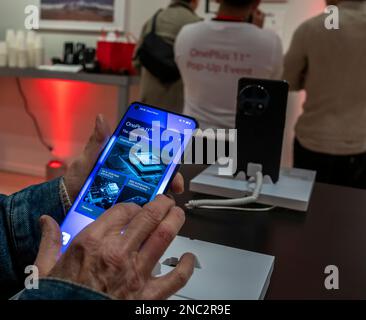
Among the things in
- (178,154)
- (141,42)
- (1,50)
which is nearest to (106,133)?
(178,154)

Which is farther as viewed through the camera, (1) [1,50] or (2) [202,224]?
(1) [1,50]

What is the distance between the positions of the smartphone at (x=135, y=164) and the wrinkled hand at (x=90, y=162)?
1.2 inches

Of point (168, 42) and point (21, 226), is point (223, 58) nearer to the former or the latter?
point (168, 42)

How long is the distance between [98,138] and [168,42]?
1283 millimetres

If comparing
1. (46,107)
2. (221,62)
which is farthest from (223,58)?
(46,107)

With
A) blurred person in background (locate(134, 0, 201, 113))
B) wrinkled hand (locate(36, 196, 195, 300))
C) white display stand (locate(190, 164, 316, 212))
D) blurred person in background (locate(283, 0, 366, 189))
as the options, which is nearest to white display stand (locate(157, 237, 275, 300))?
wrinkled hand (locate(36, 196, 195, 300))

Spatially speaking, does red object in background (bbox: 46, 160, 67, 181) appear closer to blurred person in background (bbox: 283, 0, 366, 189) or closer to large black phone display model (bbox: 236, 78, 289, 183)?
blurred person in background (bbox: 283, 0, 366, 189)

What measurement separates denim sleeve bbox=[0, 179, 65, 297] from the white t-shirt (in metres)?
0.84

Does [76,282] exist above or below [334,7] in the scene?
below

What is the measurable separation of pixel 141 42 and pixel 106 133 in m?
1.36

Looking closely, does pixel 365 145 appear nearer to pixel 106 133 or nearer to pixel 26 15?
pixel 106 133

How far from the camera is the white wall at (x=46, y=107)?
8.25 ft

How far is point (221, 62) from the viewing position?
1326mm

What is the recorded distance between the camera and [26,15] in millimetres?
2742
